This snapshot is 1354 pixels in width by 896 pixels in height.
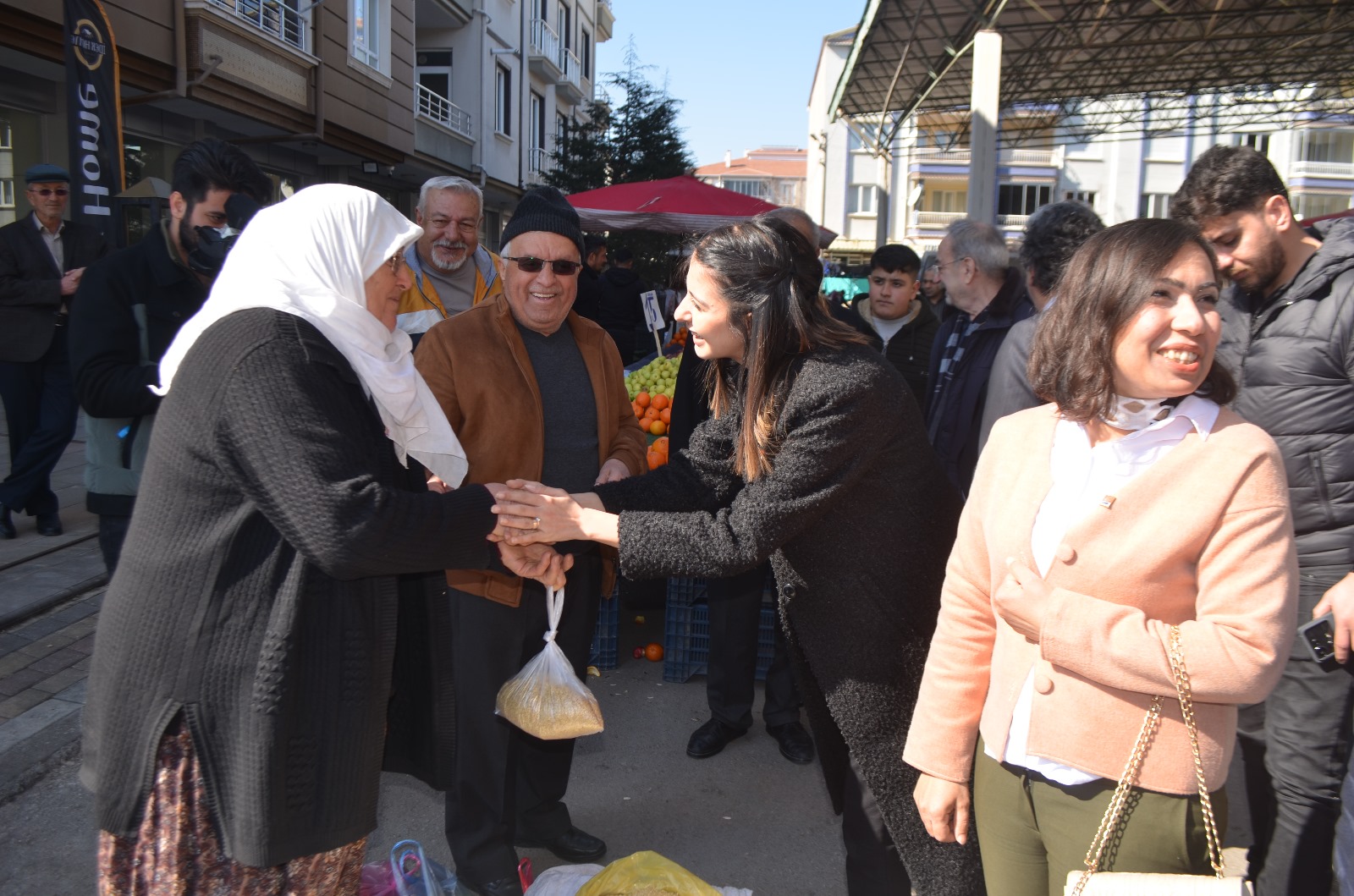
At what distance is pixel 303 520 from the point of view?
1594mm

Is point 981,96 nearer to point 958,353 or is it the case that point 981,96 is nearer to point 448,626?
point 958,353

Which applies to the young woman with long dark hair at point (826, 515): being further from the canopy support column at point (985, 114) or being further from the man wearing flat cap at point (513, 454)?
the canopy support column at point (985, 114)

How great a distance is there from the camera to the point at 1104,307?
1702 mm

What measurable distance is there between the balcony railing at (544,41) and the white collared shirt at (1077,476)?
88.8 ft

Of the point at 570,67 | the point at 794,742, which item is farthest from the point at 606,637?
the point at 570,67

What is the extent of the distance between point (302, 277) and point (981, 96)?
10.5 meters

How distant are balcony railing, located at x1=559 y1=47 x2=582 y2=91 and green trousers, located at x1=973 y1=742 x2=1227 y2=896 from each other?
30440mm

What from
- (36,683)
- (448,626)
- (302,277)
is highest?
(302,277)

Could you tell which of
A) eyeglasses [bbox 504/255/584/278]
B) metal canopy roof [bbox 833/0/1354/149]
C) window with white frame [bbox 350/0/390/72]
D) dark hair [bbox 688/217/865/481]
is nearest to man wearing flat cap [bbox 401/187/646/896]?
eyeglasses [bbox 504/255/584/278]

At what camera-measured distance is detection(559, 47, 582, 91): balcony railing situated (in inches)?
1213

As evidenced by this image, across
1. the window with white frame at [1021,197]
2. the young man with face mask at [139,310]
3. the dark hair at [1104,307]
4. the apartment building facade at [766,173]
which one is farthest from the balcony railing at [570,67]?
the apartment building facade at [766,173]

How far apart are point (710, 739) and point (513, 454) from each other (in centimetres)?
176

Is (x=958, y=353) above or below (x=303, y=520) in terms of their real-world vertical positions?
above

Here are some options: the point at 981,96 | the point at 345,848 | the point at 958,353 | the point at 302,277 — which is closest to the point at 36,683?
the point at 345,848
